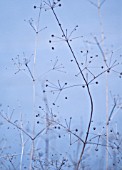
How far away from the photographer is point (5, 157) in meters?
3.60

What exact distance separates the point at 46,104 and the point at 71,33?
40.4 inches

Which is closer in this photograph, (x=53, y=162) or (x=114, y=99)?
(x=114, y=99)

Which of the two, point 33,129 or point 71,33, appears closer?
point 71,33

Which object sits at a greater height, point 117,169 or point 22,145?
point 22,145

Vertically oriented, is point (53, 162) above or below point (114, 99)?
below

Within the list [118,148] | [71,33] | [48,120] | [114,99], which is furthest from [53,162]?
[71,33]

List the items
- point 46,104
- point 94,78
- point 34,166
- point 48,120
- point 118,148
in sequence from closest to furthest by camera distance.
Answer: point 94,78 < point 118,148 < point 48,120 < point 46,104 < point 34,166

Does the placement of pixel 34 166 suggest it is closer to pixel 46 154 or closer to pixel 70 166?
pixel 46 154

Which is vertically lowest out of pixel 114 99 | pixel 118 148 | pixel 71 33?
pixel 118 148

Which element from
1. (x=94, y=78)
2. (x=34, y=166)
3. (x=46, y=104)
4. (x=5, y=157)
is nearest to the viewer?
(x=94, y=78)

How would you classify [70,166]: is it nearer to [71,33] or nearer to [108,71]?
[108,71]

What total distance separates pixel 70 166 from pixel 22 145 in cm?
77

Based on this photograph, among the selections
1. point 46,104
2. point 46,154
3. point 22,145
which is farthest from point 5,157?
point 46,104

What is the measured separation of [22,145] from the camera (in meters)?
3.42
